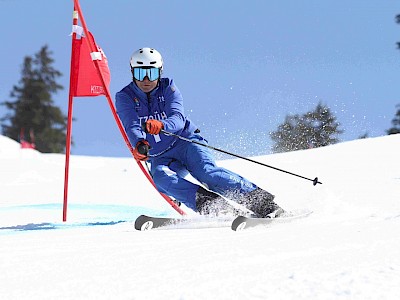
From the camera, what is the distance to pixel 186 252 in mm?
2516

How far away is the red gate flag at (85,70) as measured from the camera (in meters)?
5.84

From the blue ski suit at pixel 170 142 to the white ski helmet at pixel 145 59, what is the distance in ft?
0.54

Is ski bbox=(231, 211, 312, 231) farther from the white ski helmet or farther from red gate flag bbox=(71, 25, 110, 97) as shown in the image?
red gate flag bbox=(71, 25, 110, 97)

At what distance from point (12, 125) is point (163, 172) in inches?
1299

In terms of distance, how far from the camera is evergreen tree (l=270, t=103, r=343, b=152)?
31.2ft

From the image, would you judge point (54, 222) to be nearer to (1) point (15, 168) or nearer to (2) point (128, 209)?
(2) point (128, 209)

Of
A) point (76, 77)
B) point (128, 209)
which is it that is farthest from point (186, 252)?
point (128, 209)

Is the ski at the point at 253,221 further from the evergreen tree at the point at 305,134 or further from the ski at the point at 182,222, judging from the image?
the evergreen tree at the point at 305,134

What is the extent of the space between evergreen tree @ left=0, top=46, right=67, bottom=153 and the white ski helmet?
100 feet

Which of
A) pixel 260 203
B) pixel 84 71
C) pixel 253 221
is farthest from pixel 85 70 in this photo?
pixel 253 221

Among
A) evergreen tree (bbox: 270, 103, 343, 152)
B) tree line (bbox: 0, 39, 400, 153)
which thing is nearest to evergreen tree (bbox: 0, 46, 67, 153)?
tree line (bbox: 0, 39, 400, 153)

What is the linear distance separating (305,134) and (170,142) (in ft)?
25.1

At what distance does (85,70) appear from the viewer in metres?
5.88

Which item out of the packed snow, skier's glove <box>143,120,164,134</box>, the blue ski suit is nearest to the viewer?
the packed snow
